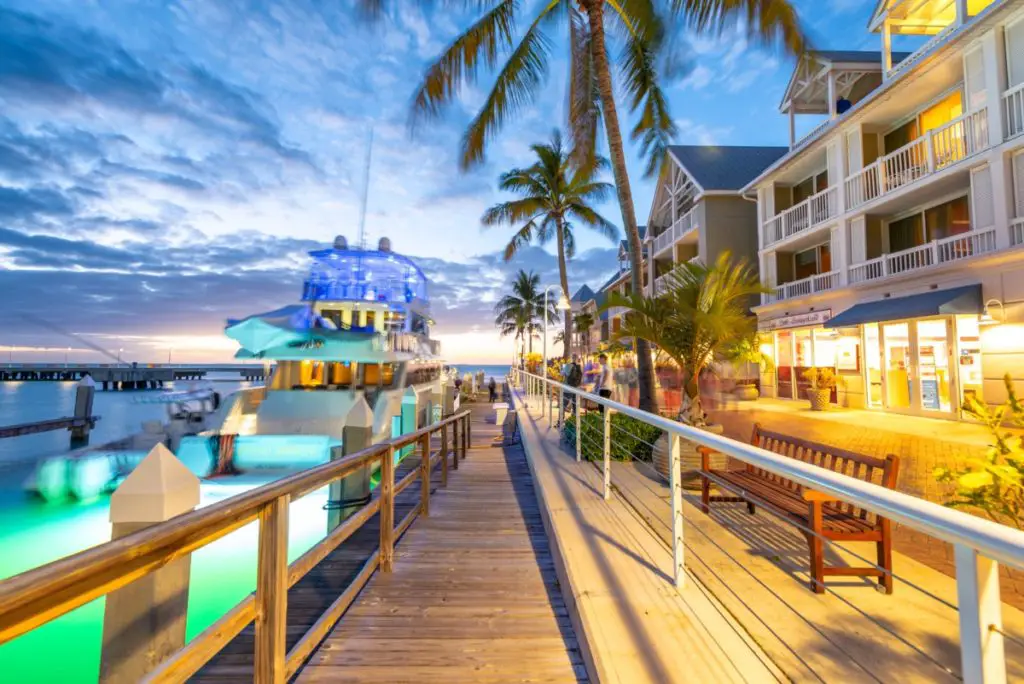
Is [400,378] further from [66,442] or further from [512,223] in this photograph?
[66,442]

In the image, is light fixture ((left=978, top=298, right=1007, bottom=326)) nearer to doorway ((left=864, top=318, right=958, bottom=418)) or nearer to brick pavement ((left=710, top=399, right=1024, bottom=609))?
doorway ((left=864, top=318, right=958, bottom=418))

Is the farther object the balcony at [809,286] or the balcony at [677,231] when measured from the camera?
the balcony at [677,231]

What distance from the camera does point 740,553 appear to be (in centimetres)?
361

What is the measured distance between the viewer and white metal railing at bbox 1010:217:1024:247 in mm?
9197

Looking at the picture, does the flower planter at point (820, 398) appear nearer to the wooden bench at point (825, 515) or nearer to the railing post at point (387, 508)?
the wooden bench at point (825, 515)

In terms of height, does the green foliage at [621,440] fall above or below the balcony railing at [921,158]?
below

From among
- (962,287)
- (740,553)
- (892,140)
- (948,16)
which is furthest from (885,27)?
(740,553)

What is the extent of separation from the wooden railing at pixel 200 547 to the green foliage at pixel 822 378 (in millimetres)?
14509

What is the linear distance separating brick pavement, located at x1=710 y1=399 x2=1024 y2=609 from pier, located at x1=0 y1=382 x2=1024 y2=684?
0.43 meters

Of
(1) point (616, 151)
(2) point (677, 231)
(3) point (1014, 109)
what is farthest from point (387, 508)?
(2) point (677, 231)

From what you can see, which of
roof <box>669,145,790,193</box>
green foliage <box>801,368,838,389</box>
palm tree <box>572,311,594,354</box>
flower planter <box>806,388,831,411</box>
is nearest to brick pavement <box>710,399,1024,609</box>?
flower planter <box>806,388,831,411</box>

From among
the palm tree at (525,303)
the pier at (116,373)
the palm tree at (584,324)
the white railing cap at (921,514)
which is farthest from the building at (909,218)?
the pier at (116,373)

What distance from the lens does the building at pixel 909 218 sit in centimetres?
959

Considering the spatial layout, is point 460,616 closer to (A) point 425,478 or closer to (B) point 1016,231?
(A) point 425,478
